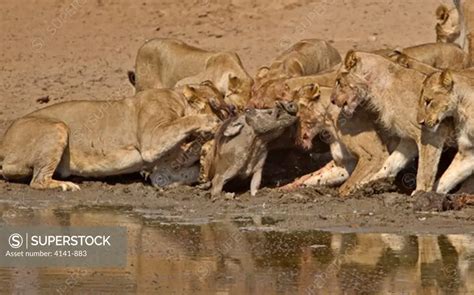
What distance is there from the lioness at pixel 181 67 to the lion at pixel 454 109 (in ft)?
7.41

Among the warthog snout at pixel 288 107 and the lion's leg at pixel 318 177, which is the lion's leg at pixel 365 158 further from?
the warthog snout at pixel 288 107

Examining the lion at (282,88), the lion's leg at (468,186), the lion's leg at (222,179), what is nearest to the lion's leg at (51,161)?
the lion's leg at (222,179)

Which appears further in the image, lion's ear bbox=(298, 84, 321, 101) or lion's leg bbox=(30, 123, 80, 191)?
lion's leg bbox=(30, 123, 80, 191)

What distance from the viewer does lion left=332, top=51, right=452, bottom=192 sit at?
1345 cm

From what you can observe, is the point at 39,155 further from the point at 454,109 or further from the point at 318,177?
the point at 454,109

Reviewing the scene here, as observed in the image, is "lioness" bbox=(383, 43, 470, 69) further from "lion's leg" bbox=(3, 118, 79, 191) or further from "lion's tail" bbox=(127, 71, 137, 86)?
"lion's tail" bbox=(127, 71, 137, 86)

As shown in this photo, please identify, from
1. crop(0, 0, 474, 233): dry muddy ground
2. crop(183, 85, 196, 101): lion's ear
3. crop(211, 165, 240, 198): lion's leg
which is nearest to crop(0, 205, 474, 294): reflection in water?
crop(211, 165, 240, 198): lion's leg

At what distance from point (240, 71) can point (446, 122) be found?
282cm

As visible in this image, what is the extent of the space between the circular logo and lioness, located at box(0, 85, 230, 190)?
2086 mm

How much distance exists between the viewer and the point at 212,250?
11695 millimetres

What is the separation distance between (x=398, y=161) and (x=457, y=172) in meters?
0.57

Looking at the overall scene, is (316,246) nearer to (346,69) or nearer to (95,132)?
(346,69)
